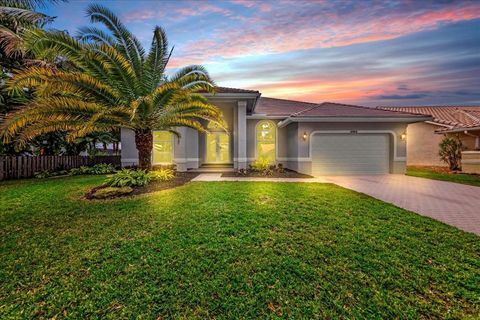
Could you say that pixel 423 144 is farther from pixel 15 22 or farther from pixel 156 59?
pixel 15 22

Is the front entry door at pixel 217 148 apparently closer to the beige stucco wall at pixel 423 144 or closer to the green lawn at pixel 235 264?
the green lawn at pixel 235 264

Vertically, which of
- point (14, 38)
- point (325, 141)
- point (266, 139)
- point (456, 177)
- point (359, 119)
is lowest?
point (456, 177)

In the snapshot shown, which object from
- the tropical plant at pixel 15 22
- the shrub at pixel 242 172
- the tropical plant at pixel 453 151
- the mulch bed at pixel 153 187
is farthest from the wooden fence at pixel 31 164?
the tropical plant at pixel 453 151

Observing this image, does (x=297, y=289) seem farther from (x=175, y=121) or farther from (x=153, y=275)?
(x=175, y=121)

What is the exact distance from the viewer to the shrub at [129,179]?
24.8 ft

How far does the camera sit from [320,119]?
11.8 m

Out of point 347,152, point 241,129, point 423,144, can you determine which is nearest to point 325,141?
point 347,152

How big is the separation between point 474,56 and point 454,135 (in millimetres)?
5279

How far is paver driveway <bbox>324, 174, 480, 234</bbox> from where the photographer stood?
5.02 m

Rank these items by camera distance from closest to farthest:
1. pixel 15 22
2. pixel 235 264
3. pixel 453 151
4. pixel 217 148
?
1. pixel 235 264
2. pixel 15 22
3. pixel 453 151
4. pixel 217 148

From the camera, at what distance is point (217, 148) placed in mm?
14961

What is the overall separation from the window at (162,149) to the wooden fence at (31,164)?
18.4ft

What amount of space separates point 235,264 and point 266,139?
12.1 meters

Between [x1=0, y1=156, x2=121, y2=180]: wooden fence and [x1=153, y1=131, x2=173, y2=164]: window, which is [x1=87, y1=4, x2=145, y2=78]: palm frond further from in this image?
[x1=0, y1=156, x2=121, y2=180]: wooden fence
